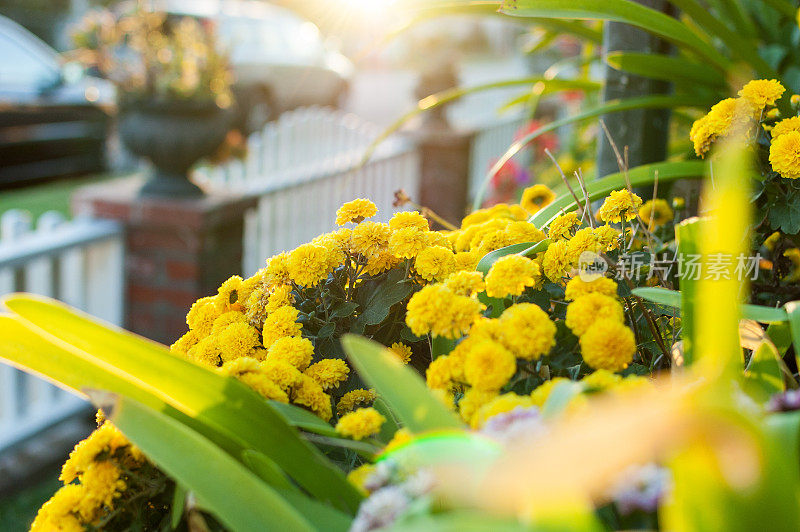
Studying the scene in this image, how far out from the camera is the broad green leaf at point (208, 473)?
2.10 feet

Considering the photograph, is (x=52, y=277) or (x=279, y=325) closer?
(x=279, y=325)


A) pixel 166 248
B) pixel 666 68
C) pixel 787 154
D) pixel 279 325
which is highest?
pixel 666 68

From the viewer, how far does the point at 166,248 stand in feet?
10.2

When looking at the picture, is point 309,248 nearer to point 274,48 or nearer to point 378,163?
point 378,163

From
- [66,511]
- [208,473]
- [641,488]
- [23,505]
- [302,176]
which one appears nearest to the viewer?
[641,488]

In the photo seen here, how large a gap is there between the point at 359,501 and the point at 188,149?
275 cm

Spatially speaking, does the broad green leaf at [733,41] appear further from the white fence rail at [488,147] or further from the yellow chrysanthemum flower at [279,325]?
the white fence rail at [488,147]

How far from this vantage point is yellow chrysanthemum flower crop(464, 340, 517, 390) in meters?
0.72

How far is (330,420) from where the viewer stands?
35.8 inches

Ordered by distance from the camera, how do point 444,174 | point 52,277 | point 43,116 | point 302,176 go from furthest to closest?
1. point 43,116
2. point 444,174
3. point 302,176
4. point 52,277

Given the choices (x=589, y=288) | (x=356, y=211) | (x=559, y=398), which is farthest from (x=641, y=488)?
(x=356, y=211)

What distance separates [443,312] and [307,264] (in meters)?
0.26

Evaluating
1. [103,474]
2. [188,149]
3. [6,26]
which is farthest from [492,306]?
[6,26]

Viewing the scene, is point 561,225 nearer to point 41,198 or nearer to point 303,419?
point 303,419
